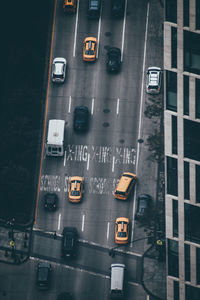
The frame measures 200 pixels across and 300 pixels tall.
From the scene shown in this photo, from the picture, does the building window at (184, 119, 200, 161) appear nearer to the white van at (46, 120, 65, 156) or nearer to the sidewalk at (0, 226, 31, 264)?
the white van at (46, 120, 65, 156)

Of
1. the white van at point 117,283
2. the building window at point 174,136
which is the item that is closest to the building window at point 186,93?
the building window at point 174,136

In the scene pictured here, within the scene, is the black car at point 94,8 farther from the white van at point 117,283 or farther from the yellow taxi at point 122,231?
the white van at point 117,283

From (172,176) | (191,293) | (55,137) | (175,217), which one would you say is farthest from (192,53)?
(55,137)

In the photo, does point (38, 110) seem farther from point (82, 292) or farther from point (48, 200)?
point (82, 292)

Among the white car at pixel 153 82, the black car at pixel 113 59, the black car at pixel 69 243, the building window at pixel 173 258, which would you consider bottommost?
the building window at pixel 173 258

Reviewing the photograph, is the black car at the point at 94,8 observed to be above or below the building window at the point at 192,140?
above
